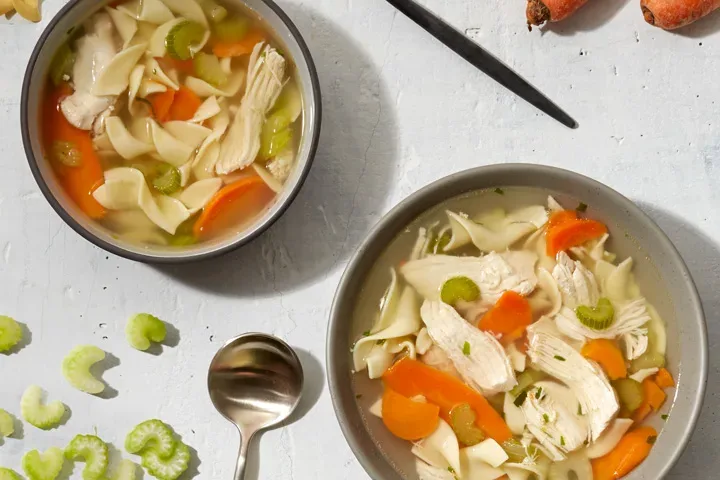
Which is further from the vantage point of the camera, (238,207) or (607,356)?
(238,207)

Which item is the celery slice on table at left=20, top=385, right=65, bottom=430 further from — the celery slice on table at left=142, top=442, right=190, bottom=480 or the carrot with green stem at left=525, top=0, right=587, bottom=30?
the carrot with green stem at left=525, top=0, right=587, bottom=30

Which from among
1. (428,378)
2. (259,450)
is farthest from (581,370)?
(259,450)

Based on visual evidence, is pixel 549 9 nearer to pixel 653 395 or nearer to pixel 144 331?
pixel 653 395

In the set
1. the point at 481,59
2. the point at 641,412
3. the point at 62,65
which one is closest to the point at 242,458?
the point at 641,412

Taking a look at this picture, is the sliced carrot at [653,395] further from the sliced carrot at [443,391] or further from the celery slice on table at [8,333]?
the celery slice on table at [8,333]

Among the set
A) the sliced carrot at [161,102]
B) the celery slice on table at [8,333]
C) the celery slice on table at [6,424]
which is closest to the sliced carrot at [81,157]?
the sliced carrot at [161,102]

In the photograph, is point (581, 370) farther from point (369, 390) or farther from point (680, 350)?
point (369, 390)

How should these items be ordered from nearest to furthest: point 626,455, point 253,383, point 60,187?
point 626,455 → point 60,187 → point 253,383
